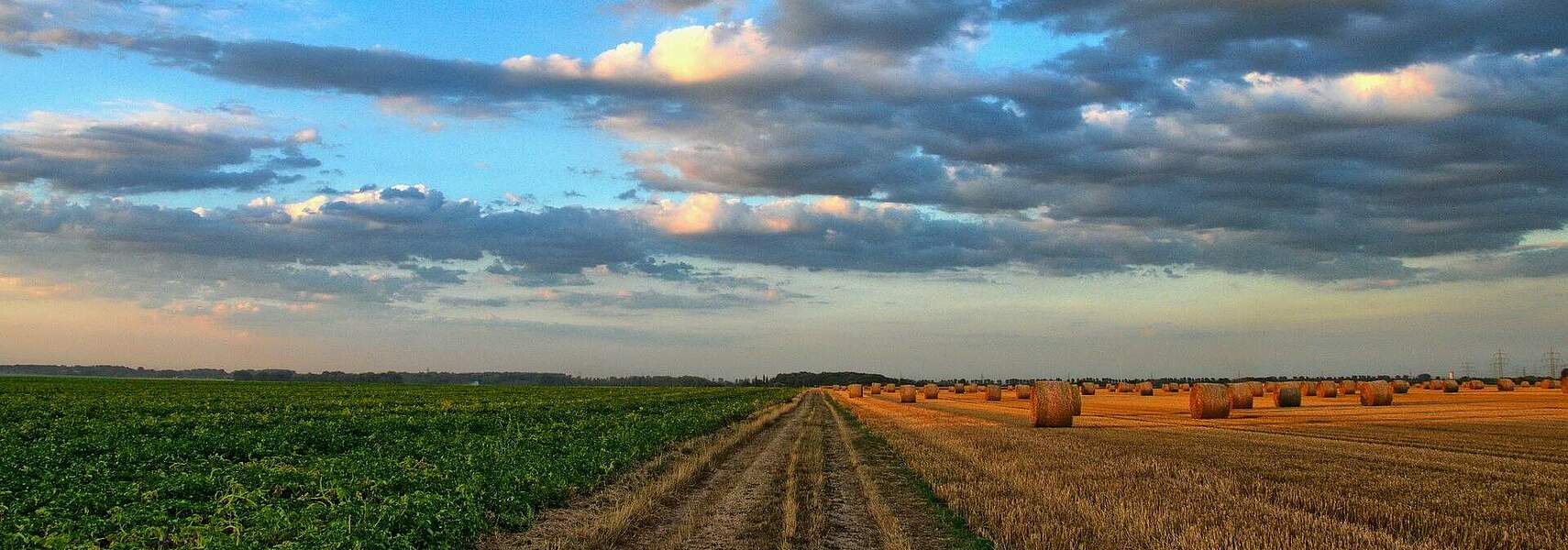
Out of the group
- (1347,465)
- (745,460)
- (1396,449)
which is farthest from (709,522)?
(1396,449)

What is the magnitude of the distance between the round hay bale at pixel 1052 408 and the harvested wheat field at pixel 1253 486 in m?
3.62

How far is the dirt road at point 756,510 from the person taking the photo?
11.9 m

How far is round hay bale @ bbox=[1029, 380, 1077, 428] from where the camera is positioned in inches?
1387

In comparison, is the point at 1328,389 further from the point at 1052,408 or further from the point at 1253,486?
the point at 1253,486

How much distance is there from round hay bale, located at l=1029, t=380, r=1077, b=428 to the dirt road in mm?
14138

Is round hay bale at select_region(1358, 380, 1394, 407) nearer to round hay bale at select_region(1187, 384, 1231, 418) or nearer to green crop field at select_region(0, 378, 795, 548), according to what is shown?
round hay bale at select_region(1187, 384, 1231, 418)

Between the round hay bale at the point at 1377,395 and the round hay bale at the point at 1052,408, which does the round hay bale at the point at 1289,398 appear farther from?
the round hay bale at the point at 1052,408

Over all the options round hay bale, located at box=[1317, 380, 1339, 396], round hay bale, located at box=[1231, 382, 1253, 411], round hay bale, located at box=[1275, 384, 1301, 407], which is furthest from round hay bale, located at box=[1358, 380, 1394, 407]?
round hay bale, located at box=[1317, 380, 1339, 396]

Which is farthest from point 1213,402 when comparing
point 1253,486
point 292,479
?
point 292,479

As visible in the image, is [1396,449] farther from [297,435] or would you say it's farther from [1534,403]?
[1534,403]

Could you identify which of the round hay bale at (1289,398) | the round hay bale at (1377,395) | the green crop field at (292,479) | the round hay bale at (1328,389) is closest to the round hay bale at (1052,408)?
the green crop field at (292,479)

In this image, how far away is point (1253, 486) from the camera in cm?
1541

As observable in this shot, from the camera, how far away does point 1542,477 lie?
53.7 feet

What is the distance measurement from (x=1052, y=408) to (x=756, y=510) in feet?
76.5
